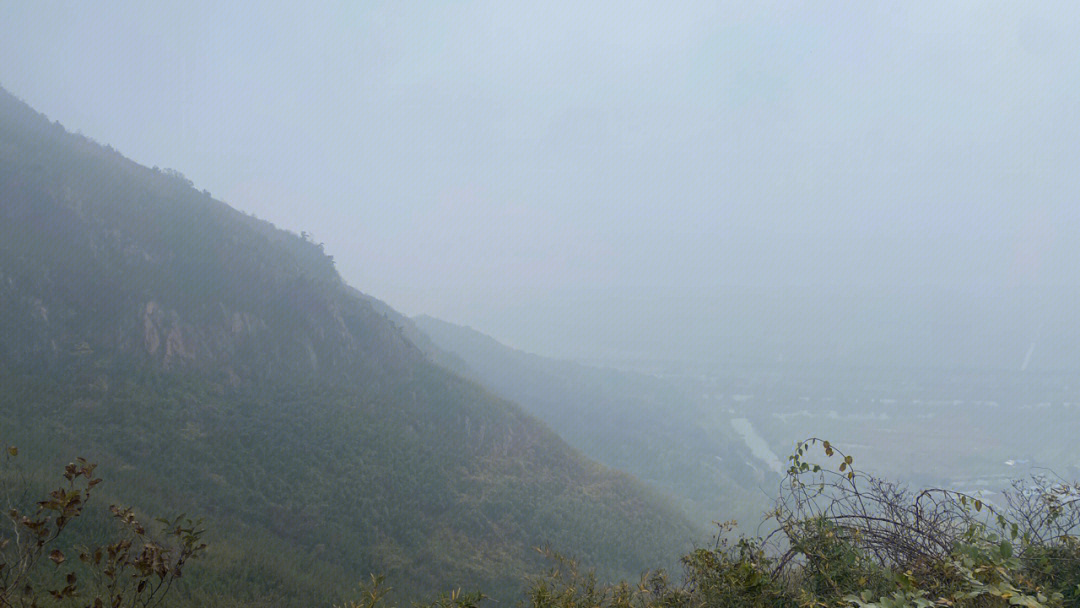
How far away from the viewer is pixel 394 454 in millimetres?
27578

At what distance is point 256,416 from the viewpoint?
25.6m

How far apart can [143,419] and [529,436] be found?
2134cm

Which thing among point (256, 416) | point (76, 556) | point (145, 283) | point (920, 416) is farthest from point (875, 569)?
point (920, 416)

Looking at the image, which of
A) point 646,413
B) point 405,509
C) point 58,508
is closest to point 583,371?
point 646,413

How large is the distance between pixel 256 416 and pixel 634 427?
45.8m

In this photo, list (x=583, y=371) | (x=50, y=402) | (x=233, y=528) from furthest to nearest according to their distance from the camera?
(x=583, y=371)
(x=50, y=402)
(x=233, y=528)

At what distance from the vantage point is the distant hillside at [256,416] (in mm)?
19031

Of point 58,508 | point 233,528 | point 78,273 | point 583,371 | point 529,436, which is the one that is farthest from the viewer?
point 583,371

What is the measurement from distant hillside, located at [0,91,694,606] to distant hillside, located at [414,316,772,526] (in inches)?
607

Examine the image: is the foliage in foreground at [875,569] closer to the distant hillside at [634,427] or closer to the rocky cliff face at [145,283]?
the rocky cliff face at [145,283]

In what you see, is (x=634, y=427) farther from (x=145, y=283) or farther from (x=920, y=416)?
(x=920, y=416)

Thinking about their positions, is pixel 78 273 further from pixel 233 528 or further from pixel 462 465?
pixel 462 465

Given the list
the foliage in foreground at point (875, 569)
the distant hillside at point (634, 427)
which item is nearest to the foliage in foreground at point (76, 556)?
the foliage in foreground at point (875, 569)

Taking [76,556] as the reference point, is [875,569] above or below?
above
